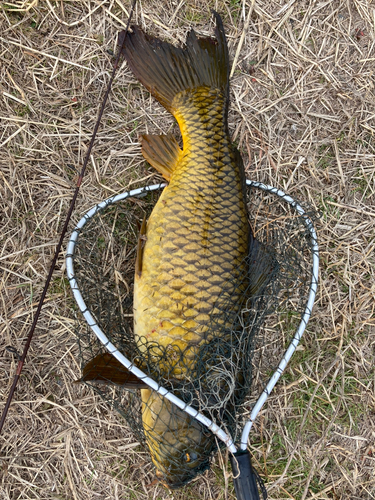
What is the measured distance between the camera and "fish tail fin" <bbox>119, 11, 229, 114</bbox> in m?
1.84

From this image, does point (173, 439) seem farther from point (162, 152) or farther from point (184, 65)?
point (184, 65)

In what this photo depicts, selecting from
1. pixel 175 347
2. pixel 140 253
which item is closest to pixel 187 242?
pixel 140 253

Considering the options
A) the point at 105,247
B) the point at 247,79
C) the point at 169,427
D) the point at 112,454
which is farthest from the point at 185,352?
the point at 247,79

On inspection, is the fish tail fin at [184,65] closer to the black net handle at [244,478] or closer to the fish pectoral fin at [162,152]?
the fish pectoral fin at [162,152]

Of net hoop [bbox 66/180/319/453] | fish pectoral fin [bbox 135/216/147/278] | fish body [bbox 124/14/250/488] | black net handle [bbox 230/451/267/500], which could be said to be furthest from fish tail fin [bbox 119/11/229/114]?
black net handle [bbox 230/451/267/500]

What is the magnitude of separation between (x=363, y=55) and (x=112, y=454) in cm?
255

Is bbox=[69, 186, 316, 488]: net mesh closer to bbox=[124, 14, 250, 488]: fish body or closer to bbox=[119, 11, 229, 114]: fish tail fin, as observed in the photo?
bbox=[124, 14, 250, 488]: fish body

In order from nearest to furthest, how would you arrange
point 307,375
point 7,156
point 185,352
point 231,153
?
1. point 185,352
2. point 231,153
3. point 7,156
4. point 307,375

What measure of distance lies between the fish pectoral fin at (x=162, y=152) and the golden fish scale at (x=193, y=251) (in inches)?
2.9

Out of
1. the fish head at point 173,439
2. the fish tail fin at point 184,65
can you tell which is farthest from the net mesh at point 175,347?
the fish tail fin at point 184,65

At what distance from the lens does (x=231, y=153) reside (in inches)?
68.4

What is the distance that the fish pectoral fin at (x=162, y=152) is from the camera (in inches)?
72.0

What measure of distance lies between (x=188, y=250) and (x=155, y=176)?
591 millimetres

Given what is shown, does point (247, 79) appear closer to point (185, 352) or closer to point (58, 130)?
point (58, 130)
